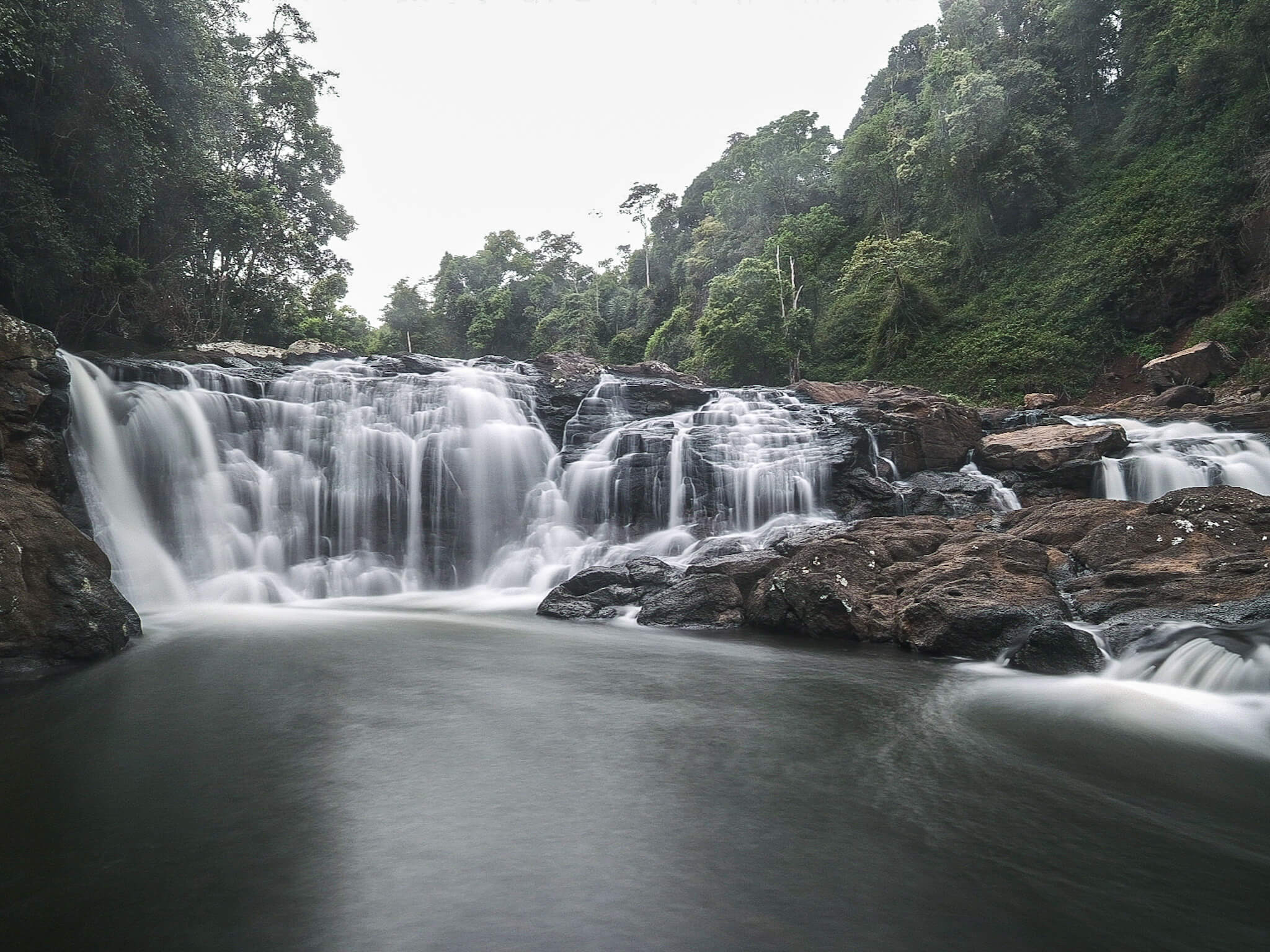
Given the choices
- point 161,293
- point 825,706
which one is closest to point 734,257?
point 161,293

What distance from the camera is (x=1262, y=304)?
63.8 ft

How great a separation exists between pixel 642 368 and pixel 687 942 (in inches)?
784

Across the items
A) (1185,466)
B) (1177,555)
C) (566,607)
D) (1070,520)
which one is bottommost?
(566,607)

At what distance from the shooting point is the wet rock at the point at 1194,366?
18.9 meters

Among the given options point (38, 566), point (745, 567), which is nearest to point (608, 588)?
point (745, 567)

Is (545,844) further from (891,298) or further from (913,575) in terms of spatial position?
(891,298)

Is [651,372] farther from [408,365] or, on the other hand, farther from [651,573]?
[651,573]

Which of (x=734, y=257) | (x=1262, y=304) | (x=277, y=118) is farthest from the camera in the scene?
(x=734, y=257)

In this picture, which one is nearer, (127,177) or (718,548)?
(718,548)

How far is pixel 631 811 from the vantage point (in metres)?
3.49

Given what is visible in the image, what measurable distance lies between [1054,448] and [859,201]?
30.5 meters

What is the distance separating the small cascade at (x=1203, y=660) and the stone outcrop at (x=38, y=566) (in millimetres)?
9325

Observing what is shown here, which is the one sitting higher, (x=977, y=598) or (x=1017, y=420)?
(x=1017, y=420)

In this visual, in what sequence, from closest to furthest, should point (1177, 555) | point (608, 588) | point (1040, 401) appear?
point (1177, 555) → point (608, 588) → point (1040, 401)
